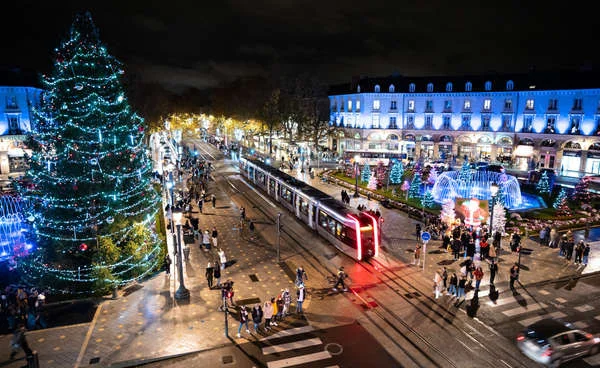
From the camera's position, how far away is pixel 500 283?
1914 centimetres

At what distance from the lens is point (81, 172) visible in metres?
17.6

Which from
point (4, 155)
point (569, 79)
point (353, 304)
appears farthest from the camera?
point (569, 79)

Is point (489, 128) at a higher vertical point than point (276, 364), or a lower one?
higher

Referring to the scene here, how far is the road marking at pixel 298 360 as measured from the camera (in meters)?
12.9

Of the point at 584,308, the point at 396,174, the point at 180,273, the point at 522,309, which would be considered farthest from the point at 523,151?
the point at 180,273

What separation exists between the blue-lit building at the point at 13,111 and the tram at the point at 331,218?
101 ft

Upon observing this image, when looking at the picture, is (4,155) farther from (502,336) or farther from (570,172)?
(570,172)

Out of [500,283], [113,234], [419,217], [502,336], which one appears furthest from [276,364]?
[419,217]

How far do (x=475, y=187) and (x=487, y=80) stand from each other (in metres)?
27.5

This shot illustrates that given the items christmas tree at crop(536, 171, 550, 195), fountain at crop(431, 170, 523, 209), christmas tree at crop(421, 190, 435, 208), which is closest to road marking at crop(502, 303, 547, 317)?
christmas tree at crop(421, 190, 435, 208)

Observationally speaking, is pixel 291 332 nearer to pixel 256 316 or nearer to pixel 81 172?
pixel 256 316

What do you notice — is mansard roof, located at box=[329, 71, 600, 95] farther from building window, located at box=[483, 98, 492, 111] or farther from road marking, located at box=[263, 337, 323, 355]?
road marking, located at box=[263, 337, 323, 355]

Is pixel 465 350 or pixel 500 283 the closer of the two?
pixel 465 350

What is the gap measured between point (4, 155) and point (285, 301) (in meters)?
44.6
